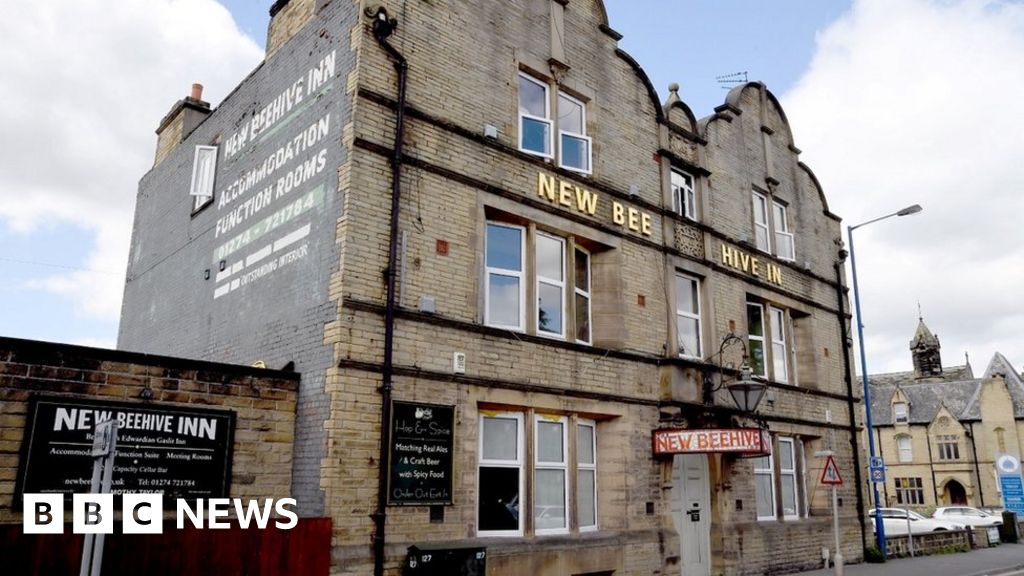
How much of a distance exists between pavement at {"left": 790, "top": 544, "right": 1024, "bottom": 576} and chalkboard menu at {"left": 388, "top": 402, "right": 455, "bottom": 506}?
9736 mm

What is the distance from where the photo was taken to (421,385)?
10211 mm

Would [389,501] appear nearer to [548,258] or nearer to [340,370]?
[340,370]

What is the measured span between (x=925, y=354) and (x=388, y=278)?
274ft

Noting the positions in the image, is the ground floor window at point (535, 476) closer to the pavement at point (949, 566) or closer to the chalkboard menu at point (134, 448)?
the chalkboard menu at point (134, 448)

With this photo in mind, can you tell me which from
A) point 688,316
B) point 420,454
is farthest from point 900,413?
point 420,454

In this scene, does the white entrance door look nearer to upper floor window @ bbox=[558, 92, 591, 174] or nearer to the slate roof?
upper floor window @ bbox=[558, 92, 591, 174]

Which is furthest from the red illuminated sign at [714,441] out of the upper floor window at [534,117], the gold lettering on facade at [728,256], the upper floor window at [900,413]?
the upper floor window at [900,413]

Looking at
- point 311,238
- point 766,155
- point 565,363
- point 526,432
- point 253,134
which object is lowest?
point 526,432

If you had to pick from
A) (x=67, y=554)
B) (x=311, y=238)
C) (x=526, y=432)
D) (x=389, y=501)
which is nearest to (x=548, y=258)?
(x=526, y=432)

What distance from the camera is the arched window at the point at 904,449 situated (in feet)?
212

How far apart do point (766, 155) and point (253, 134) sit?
41.7 ft

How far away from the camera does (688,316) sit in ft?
50.9

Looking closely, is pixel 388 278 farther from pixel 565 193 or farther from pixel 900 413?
pixel 900 413

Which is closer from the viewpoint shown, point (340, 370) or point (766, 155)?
point (340, 370)
